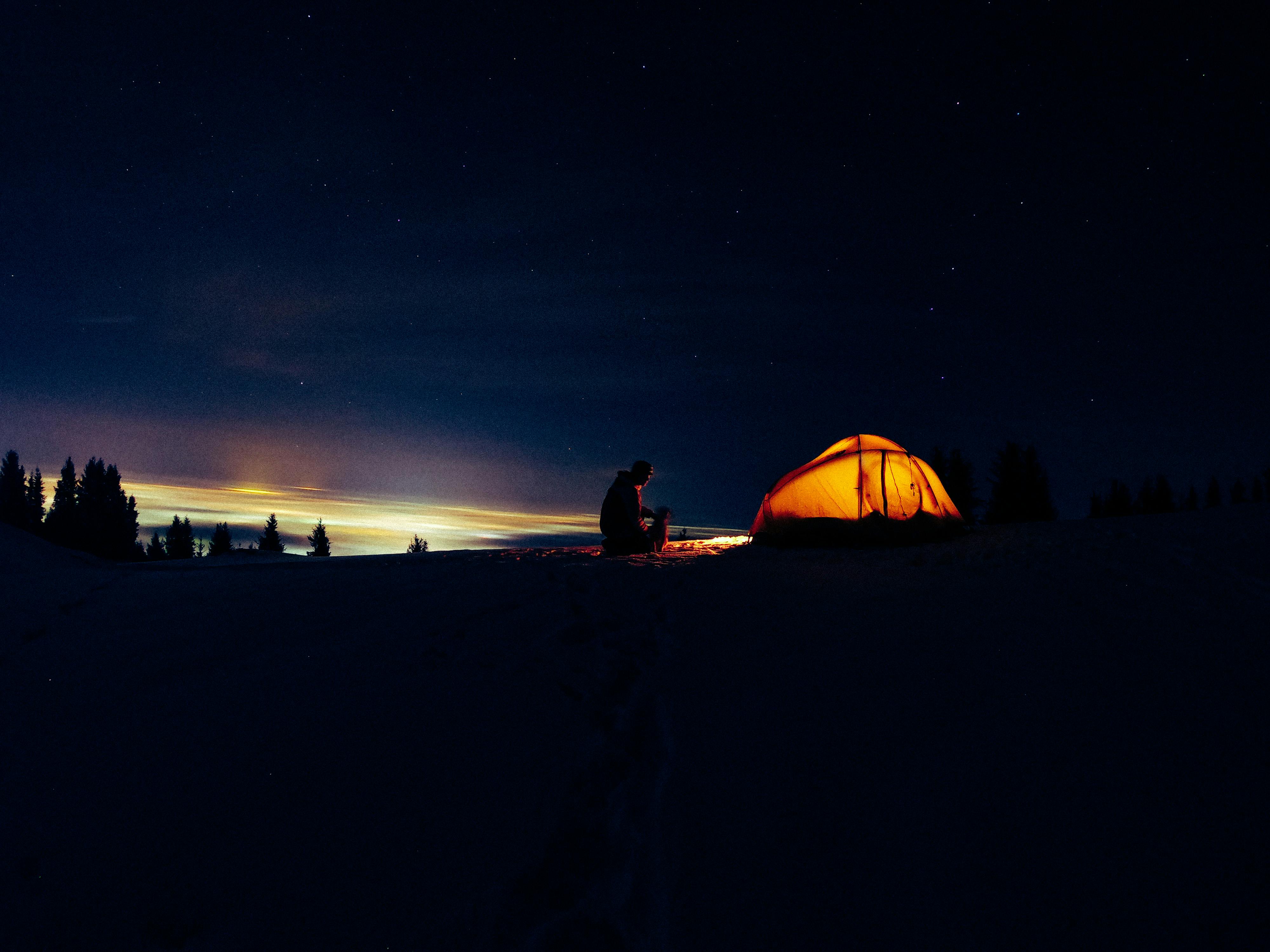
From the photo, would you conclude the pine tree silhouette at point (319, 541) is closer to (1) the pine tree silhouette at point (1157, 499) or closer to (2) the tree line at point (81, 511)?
(2) the tree line at point (81, 511)

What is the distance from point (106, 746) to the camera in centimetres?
331

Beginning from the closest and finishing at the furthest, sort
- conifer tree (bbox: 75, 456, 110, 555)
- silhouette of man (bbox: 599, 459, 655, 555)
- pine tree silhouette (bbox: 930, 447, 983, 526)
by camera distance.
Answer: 1. silhouette of man (bbox: 599, 459, 655, 555)
2. pine tree silhouette (bbox: 930, 447, 983, 526)
3. conifer tree (bbox: 75, 456, 110, 555)

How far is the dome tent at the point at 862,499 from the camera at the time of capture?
10383mm

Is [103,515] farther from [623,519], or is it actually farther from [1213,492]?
[1213,492]

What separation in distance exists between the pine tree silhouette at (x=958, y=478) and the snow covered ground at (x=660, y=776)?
45.7m

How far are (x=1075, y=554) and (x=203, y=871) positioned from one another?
7625 millimetres

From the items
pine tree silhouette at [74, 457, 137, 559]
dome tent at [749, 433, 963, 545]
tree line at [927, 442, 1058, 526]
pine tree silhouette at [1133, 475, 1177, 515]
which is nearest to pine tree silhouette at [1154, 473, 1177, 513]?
pine tree silhouette at [1133, 475, 1177, 515]

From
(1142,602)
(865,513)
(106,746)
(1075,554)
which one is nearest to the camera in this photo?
(106,746)

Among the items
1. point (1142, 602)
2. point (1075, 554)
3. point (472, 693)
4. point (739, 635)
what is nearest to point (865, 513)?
point (1075, 554)

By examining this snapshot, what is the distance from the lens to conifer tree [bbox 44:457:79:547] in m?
62.0

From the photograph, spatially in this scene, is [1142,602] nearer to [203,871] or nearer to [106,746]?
[203,871]

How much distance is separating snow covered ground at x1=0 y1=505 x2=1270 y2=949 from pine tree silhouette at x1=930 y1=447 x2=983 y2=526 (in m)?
45.7

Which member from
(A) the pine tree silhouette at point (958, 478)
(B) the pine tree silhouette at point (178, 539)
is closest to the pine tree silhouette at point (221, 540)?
(B) the pine tree silhouette at point (178, 539)

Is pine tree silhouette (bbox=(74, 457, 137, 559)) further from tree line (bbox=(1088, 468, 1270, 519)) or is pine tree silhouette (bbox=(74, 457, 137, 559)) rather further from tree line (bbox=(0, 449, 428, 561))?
tree line (bbox=(1088, 468, 1270, 519))
